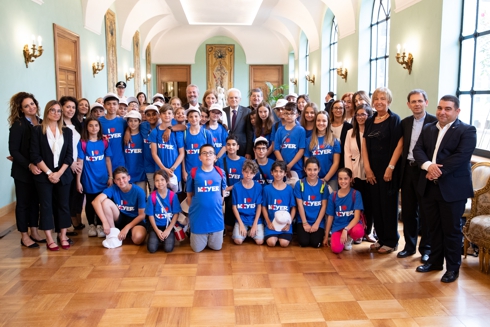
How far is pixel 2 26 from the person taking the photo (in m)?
6.23

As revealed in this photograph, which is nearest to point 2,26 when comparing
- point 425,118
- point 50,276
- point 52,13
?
point 52,13

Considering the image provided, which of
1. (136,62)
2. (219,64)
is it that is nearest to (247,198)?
(136,62)

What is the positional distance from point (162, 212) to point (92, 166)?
1.10m

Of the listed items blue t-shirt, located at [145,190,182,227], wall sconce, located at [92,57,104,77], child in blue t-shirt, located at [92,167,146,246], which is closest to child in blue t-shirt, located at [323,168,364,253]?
blue t-shirt, located at [145,190,182,227]

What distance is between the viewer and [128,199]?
5254 mm

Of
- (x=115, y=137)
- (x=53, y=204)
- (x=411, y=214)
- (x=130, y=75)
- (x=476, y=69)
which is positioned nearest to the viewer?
(x=411, y=214)

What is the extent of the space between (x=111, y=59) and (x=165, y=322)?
408 inches

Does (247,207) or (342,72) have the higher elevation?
(342,72)

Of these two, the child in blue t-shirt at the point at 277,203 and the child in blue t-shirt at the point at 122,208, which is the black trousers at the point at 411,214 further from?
the child in blue t-shirt at the point at 122,208

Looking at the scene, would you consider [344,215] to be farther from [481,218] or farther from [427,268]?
[481,218]

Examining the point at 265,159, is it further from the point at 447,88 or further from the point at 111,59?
the point at 111,59

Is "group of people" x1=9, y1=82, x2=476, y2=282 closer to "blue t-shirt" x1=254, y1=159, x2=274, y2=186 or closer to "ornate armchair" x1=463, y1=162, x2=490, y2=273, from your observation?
"blue t-shirt" x1=254, y1=159, x2=274, y2=186

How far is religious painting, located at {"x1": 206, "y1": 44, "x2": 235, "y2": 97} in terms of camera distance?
20594 mm

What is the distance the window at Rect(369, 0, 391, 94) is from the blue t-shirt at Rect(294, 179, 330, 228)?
219 inches
